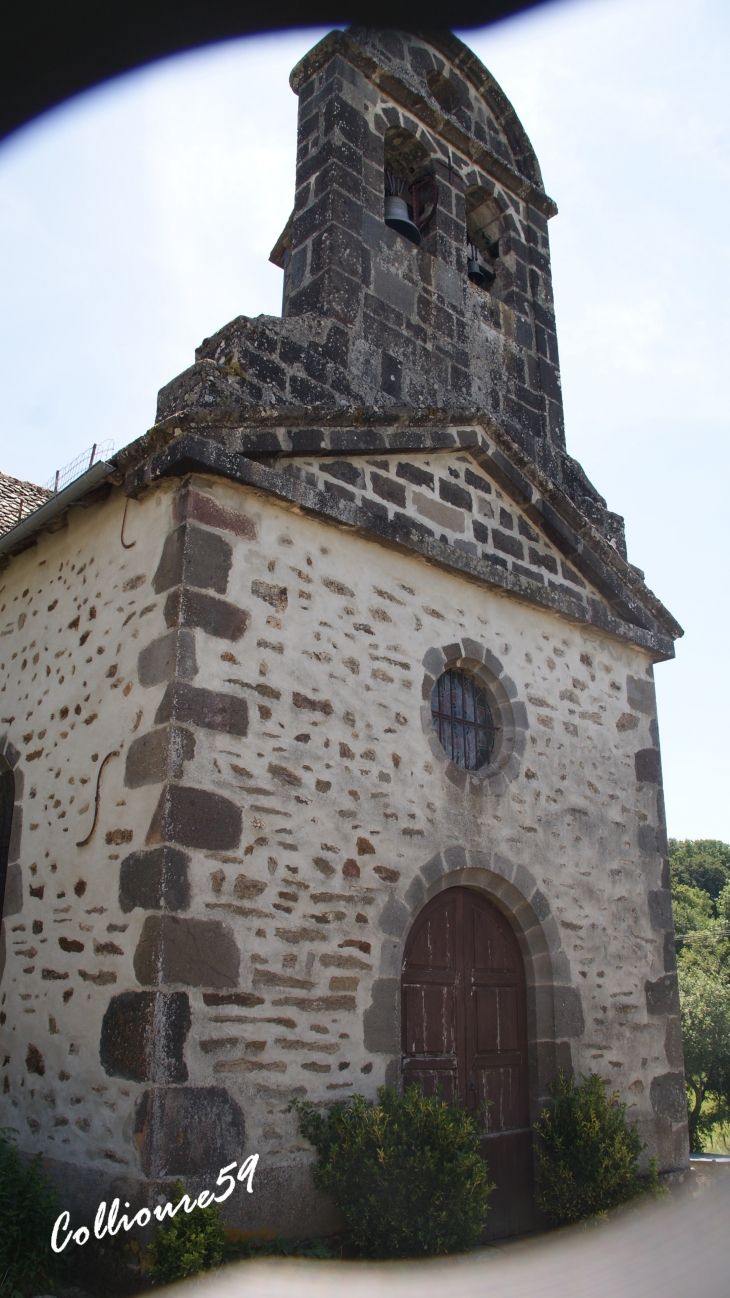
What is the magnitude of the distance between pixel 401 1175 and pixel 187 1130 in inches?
42.8

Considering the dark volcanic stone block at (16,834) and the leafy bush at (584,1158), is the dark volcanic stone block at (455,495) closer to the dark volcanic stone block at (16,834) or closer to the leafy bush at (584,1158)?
the dark volcanic stone block at (16,834)

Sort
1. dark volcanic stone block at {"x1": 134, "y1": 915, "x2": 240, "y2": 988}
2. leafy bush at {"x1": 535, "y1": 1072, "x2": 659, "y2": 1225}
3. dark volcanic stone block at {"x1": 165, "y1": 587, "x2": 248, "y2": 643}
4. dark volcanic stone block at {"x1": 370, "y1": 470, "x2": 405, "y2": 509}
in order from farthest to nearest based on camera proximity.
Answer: dark volcanic stone block at {"x1": 370, "y1": 470, "x2": 405, "y2": 509} → leafy bush at {"x1": 535, "y1": 1072, "x2": 659, "y2": 1225} → dark volcanic stone block at {"x1": 165, "y1": 587, "x2": 248, "y2": 643} → dark volcanic stone block at {"x1": 134, "y1": 915, "x2": 240, "y2": 988}

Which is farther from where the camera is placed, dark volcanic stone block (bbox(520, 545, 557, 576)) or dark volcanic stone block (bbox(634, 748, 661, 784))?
dark volcanic stone block (bbox(634, 748, 661, 784))

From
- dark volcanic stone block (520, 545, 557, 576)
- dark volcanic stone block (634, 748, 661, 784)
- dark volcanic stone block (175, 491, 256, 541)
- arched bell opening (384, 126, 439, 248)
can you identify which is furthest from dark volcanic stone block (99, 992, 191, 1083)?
arched bell opening (384, 126, 439, 248)

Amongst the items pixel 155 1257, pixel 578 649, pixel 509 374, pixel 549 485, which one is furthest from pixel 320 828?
pixel 509 374

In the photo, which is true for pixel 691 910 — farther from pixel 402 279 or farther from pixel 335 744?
pixel 335 744

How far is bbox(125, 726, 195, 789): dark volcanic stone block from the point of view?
14.9ft

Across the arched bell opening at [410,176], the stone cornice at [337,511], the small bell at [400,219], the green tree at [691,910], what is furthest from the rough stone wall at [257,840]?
the green tree at [691,910]

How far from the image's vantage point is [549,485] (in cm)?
732

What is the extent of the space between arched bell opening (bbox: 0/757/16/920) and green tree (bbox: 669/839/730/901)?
44594 mm

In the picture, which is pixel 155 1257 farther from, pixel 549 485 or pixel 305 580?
pixel 549 485

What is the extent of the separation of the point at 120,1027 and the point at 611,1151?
312cm

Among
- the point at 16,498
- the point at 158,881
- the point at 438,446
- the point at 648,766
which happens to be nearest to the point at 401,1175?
the point at 158,881

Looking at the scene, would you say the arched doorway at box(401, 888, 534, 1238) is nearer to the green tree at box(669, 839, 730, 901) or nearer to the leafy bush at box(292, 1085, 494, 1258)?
the leafy bush at box(292, 1085, 494, 1258)
